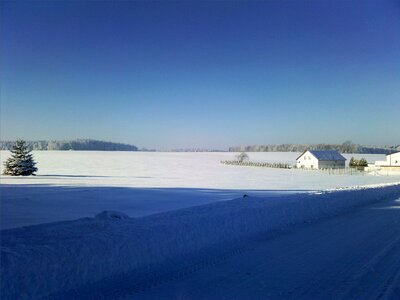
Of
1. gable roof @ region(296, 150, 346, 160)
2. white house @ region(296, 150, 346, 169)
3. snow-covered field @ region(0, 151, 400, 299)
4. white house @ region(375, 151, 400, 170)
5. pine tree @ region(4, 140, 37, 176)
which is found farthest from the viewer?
gable roof @ region(296, 150, 346, 160)

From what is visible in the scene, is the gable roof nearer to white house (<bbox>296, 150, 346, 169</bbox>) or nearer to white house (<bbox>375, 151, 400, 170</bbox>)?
white house (<bbox>296, 150, 346, 169</bbox>)

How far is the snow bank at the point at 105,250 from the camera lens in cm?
590

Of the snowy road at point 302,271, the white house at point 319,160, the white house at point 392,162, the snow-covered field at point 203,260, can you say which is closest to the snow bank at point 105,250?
the snow-covered field at point 203,260

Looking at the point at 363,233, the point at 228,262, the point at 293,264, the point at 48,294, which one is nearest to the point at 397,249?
the point at 363,233

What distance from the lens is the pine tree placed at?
44.0 metres

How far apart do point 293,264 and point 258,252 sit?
121 centimetres

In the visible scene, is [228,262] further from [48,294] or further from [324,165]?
[324,165]

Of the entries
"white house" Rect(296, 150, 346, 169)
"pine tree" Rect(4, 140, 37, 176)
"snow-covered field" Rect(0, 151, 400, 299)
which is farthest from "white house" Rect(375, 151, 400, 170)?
"snow-covered field" Rect(0, 151, 400, 299)

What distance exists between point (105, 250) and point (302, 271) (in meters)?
3.33

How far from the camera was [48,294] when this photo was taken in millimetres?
5863

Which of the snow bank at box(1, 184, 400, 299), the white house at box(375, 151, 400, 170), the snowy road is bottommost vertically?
the snowy road

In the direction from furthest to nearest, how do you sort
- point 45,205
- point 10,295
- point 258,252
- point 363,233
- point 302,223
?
1. point 45,205
2. point 302,223
3. point 363,233
4. point 258,252
5. point 10,295

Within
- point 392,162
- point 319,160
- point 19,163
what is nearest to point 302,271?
point 19,163

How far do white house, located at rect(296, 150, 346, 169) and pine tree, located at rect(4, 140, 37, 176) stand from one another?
56111 mm
